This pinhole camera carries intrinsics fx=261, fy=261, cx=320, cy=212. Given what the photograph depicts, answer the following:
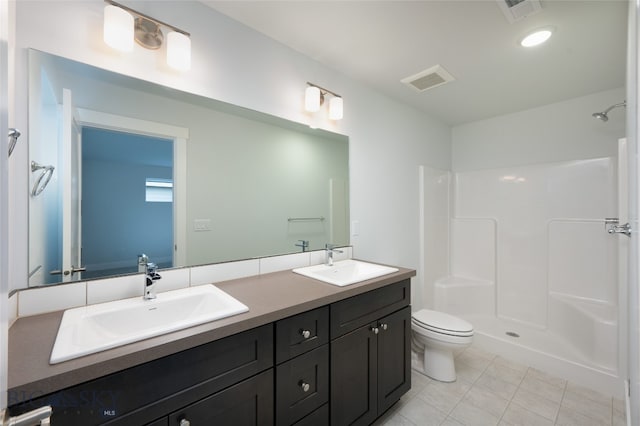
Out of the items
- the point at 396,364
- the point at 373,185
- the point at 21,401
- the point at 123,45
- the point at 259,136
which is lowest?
the point at 396,364

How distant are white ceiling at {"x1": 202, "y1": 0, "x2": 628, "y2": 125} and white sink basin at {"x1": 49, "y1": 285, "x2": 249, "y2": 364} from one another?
1.49 meters

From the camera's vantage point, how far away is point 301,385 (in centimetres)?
111

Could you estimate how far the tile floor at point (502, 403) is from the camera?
166 cm

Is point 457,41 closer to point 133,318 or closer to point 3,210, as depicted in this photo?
point 3,210

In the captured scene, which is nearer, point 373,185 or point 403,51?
point 403,51

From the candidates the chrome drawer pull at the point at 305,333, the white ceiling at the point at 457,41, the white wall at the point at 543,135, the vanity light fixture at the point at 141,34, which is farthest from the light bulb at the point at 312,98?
the white wall at the point at 543,135

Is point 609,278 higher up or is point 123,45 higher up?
point 123,45

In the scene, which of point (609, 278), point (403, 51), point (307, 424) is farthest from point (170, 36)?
point (609, 278)

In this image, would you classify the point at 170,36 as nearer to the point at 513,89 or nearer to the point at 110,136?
the point at 110,136

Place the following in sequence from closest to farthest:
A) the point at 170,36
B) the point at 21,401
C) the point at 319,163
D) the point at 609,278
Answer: the point at 21,401 → the point at 170,36 → the point at 319,163 → the point at 609,278

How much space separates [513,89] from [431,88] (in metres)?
0.70

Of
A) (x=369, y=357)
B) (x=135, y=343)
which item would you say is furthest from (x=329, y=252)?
(x=135, y=343)

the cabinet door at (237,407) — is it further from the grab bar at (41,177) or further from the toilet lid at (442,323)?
the toilet lid at (442,323)

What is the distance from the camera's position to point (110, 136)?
1.16m
